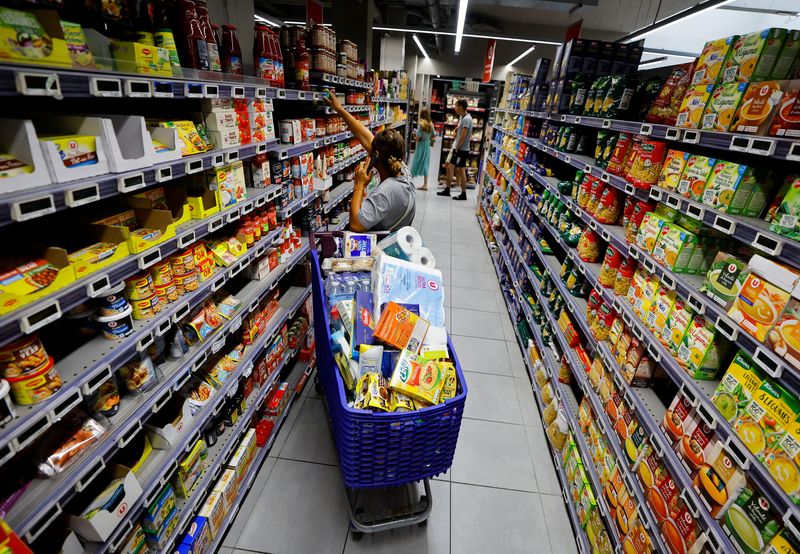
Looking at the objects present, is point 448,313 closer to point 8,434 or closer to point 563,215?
point 563,215

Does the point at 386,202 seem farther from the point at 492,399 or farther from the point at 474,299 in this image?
the point at 474,299

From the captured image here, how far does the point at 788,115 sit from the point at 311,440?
2.83m

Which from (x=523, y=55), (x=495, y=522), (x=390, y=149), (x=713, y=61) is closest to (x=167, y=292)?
(x=390, y=149)

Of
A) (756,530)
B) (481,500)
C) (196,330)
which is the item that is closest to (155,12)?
(196,330)

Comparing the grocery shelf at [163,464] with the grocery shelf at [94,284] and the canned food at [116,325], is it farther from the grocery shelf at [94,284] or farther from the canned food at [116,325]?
the grocery shelf at [94,284]

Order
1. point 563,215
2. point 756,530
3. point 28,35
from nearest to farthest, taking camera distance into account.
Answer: point 28,35
point 756,530
point 563,215

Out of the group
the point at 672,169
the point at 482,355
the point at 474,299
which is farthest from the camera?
the point at 474,299

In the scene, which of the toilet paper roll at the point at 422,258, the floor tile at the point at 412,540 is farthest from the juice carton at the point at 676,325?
the floor tile at the point at 412,540

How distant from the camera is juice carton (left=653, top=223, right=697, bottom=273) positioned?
1683mm

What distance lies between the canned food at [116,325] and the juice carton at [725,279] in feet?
6.98

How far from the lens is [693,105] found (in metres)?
1.73

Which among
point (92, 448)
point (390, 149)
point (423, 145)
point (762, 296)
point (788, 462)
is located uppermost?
point (390, 149)

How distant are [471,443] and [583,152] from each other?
2.47 m

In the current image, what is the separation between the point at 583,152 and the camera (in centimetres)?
330
